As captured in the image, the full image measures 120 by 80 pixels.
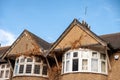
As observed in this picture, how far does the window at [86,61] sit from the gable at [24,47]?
4.29m

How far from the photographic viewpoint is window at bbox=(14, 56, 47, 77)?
24.5m

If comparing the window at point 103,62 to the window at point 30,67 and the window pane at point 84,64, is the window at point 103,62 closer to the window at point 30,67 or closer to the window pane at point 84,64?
the window pane at point 84,64

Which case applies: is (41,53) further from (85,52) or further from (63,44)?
(85,52)

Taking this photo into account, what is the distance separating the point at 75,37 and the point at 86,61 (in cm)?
257

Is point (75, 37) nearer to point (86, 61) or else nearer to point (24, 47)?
point (86, 61)

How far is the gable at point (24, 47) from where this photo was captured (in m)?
25.4

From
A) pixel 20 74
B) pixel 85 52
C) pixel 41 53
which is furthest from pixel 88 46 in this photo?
pixel 20 74

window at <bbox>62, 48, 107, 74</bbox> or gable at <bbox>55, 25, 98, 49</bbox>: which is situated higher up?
gable at <bbox>55, 25, 98, 49</bbox>

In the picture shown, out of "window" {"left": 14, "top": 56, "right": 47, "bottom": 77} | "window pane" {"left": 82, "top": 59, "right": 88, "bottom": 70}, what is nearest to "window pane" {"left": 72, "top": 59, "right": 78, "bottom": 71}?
"window pane" {"left": 82, "top": 59, "right": 88, "bottom": 70}

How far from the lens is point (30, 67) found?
968 inches

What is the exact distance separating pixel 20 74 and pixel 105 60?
819cm

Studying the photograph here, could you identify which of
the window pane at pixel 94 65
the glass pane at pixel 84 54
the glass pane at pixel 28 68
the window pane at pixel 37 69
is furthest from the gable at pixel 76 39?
the glass pane at pixel 28 68

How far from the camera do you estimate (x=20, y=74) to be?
80.2 ft

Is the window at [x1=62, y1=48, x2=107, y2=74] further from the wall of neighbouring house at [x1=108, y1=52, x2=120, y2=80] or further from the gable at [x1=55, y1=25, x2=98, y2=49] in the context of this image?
the gable at [x1=55, y1=25, x2=98, y2=49]
